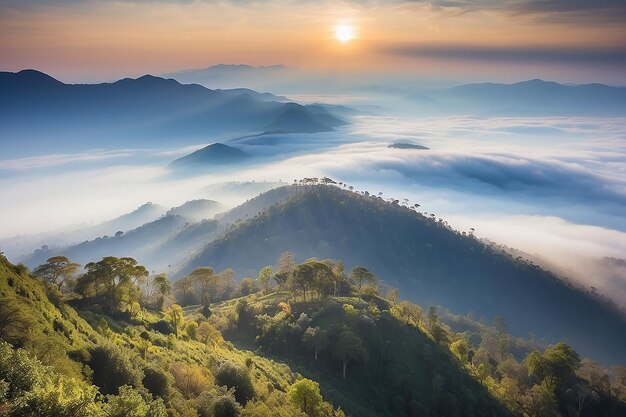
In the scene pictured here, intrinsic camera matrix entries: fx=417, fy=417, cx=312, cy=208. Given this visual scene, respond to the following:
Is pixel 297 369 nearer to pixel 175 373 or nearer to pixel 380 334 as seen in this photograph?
pixel 380 334

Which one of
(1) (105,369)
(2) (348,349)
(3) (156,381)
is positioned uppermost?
(1) (105,369)

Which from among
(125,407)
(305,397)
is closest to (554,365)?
(305,397)

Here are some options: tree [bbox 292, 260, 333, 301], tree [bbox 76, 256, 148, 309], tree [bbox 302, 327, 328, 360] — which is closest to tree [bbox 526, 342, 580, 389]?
tree [bbox 292, 260, 333, 301]

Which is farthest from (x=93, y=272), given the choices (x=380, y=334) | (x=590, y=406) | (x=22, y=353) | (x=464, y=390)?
(x=590, y=406)

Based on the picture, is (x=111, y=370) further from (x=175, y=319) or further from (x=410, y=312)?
(x=410, y=312)

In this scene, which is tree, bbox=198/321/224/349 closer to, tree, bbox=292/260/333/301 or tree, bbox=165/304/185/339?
tree, bbox=165/304/185/339

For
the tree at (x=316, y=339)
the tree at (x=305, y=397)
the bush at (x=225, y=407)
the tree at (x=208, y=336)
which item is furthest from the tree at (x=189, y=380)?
the tree at (x=316, y=339)
